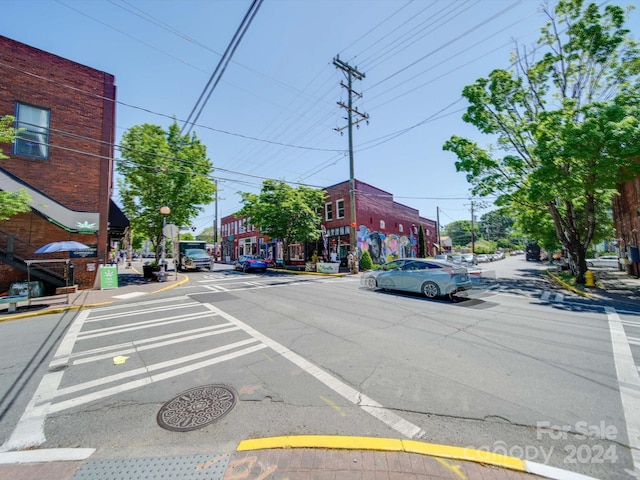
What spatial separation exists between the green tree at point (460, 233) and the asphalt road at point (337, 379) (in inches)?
3622

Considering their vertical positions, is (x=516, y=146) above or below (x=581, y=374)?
above

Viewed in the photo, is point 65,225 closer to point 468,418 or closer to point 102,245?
point 102,245

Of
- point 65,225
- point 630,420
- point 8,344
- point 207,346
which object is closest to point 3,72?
point 65,225

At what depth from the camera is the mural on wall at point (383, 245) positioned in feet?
91.6

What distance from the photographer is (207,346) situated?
5.63 m

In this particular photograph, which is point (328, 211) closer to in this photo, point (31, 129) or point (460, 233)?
point (31, 129)

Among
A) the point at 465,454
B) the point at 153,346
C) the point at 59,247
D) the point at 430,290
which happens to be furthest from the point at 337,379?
the point at 59,247

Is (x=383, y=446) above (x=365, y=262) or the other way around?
the other way around

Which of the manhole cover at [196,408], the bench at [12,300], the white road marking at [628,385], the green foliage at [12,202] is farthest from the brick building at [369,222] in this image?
the manhole cover at [196,408]

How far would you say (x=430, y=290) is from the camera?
10.5 meters

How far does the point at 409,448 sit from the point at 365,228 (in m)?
26.0

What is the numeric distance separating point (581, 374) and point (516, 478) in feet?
10.1

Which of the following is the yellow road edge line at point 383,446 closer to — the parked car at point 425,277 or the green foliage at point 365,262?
the parked car at point 425,277

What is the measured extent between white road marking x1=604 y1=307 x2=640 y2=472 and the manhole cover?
418 cm
